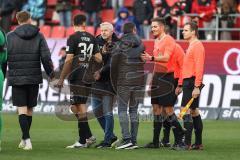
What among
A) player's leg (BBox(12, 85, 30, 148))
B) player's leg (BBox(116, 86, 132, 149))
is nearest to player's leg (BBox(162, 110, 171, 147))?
player's leg (BBox(116, 86, 132, 149))

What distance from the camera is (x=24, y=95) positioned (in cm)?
1541

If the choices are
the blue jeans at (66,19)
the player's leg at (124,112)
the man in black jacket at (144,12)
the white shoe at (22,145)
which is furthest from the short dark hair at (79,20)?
the blue jeans at (66,19)

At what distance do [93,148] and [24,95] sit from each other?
5.24 feet

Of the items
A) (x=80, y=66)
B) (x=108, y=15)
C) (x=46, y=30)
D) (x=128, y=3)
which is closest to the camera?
(x=80, y=66)

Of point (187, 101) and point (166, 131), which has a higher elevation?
point (187, 101)

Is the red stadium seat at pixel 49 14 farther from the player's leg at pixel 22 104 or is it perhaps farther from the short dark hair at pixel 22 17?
the player's leg at pixel 22 104

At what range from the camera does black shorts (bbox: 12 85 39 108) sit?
50.4 feet

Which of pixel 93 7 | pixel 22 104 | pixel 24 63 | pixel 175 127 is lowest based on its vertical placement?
pixel 175 127

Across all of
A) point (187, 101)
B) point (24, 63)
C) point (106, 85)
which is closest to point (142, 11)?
point (106, 85)

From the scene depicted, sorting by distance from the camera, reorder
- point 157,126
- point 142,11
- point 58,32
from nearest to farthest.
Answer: point 157,126, point 142,11, point 58,32

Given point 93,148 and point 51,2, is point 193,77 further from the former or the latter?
point 51,2

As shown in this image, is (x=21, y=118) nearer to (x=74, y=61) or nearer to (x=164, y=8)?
(x=74, y=61)

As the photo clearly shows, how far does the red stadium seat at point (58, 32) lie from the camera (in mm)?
27766

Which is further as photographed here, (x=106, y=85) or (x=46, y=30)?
(x=46, y=30)
